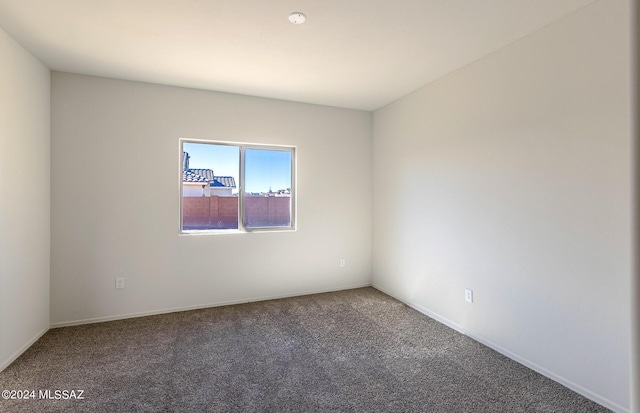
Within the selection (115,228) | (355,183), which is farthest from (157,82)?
(355,183)

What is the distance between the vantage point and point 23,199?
2.67 m

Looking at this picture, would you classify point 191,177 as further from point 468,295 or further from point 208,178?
point 468,295

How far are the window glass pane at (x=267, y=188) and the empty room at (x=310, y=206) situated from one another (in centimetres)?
3

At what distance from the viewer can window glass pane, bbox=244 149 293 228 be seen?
4055 millimetres

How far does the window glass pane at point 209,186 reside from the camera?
3727 mm

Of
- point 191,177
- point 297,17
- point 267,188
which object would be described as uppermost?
point 297,17

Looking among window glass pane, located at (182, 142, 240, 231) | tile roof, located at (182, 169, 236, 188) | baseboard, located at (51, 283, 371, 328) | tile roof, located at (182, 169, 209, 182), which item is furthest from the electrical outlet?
tile roof, located at (182, 169, 209, 182)

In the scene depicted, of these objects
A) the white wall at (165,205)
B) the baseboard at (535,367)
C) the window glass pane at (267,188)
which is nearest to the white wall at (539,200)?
the baseboard at (535,367)

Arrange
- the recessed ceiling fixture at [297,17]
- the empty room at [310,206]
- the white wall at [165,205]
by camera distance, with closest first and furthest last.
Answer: the empty room at [310,206]
the recessed ceiling fixture at [297,17]
the white wall at [165,205]

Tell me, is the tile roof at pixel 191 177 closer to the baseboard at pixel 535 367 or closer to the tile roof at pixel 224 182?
the tile roof at pixel 224 182

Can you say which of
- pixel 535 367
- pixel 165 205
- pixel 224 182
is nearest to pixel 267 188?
pixel 224 182

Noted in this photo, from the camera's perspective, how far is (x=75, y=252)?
3.21m

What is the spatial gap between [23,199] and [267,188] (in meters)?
2.34

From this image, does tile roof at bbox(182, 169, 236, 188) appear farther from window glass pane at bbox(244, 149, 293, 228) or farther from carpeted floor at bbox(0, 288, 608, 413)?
carpeted floor at bbox(0, 288, 608, 413)
